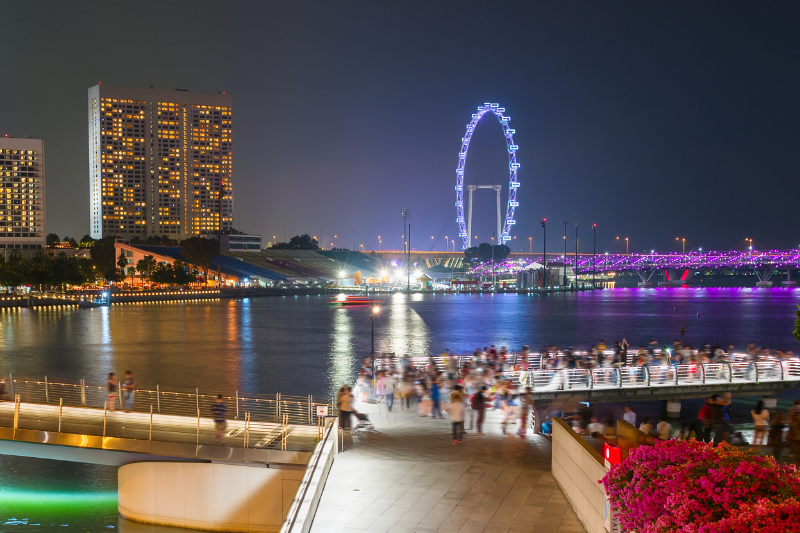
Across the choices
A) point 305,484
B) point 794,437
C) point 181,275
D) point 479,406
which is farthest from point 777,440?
point 181,275

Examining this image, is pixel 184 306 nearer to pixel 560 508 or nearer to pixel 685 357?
pixel 685 357

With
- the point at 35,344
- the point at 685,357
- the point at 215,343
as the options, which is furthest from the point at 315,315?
the point at 685,357

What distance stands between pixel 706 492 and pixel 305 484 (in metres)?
5.40

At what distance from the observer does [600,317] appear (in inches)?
2721

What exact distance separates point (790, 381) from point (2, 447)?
70.4 ft

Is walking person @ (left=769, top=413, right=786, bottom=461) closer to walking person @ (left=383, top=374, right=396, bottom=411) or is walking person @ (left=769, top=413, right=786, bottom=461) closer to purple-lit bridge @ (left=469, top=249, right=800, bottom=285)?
walking person @ (left=383, top=374, right=396, bottom=411)

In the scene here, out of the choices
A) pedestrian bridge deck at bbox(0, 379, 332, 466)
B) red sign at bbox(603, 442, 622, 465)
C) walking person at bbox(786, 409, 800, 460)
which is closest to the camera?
red sign at bbox(603, 442, 622, 465)

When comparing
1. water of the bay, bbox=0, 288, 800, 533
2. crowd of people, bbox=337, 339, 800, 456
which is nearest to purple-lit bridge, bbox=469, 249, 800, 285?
water of the bay, bbox=0, 288, 800, 533

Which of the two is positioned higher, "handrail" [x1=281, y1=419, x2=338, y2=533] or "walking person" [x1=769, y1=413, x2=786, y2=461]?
"handrail" [x1=281, y1=419, x2=338, y2=533]

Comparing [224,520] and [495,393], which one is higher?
[495,393]

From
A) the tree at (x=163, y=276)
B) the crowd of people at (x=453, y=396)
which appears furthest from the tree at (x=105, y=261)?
the crowd of people at (x=453, y=396)

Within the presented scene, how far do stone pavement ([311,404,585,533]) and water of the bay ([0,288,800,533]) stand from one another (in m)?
5.29

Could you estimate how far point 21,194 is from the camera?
A: 14788 centimetres

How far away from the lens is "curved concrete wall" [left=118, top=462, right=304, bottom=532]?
1149 cm
